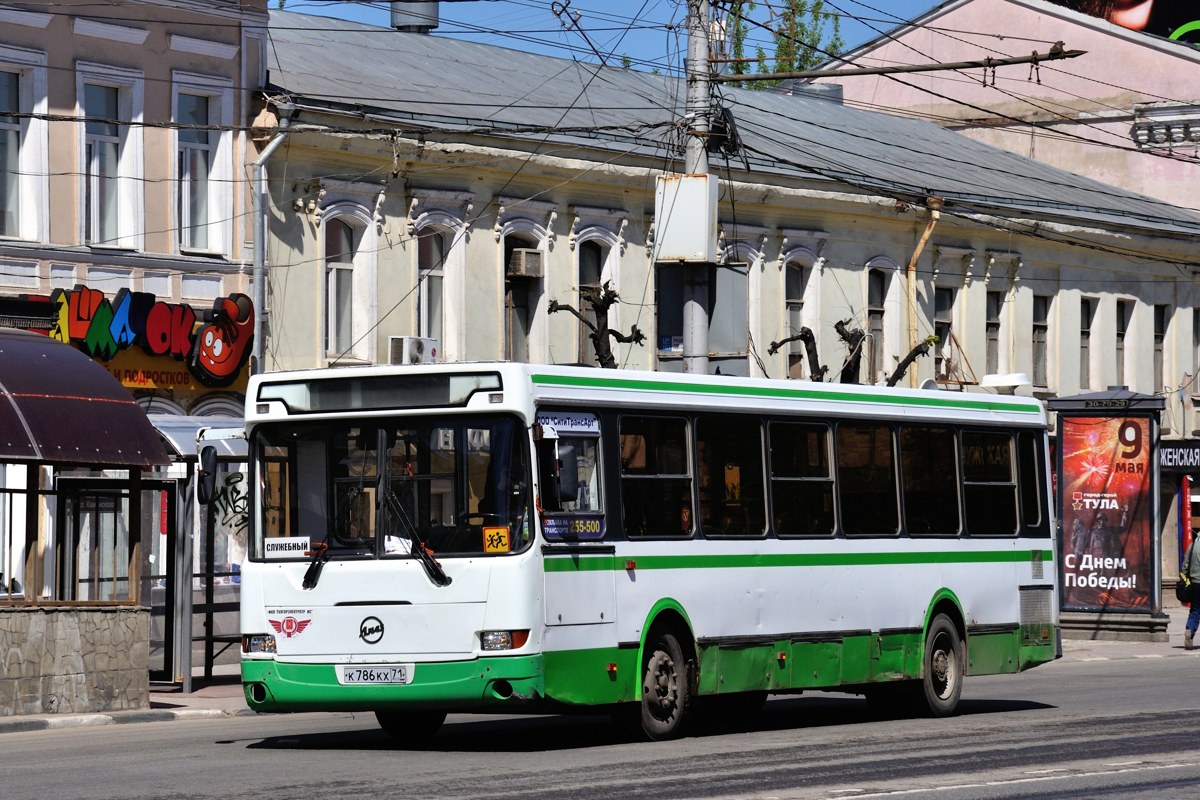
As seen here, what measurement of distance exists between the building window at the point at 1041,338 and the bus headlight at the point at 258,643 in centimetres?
3132

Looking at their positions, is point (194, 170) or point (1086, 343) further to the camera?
point (1086, 343)

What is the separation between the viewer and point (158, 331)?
27.5 m

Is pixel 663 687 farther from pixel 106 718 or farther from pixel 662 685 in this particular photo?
pixel 106 718

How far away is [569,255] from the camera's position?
3434 centimetres

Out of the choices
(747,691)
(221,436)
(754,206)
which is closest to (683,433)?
(747,691)

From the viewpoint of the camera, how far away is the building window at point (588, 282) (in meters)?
34.7

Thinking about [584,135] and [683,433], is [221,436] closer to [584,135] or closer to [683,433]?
[683,433]

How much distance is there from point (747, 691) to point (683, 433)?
209 centimetres

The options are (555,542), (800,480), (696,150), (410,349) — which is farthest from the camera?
(410,349)

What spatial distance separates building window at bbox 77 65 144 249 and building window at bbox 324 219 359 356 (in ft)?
11.1

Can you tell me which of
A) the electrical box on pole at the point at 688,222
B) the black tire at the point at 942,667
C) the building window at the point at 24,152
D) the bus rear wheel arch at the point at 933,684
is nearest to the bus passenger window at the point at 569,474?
the bus rear wheel arch at the point at 933,684

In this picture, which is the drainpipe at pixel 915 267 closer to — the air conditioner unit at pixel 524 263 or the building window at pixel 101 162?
the air conditioner unit at pixel 524 263

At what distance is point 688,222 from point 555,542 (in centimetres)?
898

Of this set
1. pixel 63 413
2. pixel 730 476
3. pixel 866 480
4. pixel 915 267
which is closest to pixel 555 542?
pixel 730 476
